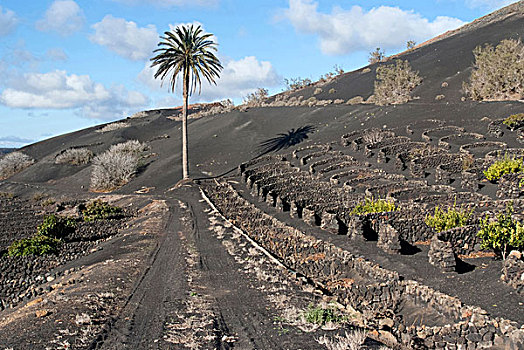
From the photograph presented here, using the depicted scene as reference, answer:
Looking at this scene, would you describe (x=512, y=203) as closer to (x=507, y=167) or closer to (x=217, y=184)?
(x=507, y=167)

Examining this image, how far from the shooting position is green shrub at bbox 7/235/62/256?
18.2 metres

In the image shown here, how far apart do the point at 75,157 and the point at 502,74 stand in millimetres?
50508

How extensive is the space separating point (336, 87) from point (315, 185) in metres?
62.4

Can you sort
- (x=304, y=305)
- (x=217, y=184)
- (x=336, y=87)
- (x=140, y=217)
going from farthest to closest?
(x=336, y=87)
(x=217, y=184)
(x=140, y=217)
(x=304, y=305)

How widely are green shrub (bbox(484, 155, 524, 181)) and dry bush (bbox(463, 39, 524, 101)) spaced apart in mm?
24716

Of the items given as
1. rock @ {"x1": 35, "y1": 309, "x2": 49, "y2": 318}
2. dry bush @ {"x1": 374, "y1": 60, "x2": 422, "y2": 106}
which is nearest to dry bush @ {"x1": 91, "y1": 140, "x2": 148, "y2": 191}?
rock @ {"x1": 35, "y1": 309, "x2": 49, "y2": 318}

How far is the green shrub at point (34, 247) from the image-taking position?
18250 mm

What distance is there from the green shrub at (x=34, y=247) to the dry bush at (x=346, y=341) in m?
14.6

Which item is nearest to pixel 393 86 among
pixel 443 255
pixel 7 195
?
pixel 7 195

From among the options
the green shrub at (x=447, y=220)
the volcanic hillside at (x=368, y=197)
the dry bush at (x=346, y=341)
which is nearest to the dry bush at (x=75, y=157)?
the volcanic hillside at (x=368, y=197)

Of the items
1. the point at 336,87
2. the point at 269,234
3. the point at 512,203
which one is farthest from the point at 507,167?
the point at 336,87

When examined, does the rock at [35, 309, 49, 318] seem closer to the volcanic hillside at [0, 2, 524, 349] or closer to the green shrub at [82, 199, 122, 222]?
the volcanic hillside at [0, 2, 524, 349]

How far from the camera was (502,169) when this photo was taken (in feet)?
69.2

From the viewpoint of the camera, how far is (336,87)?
8500cm
